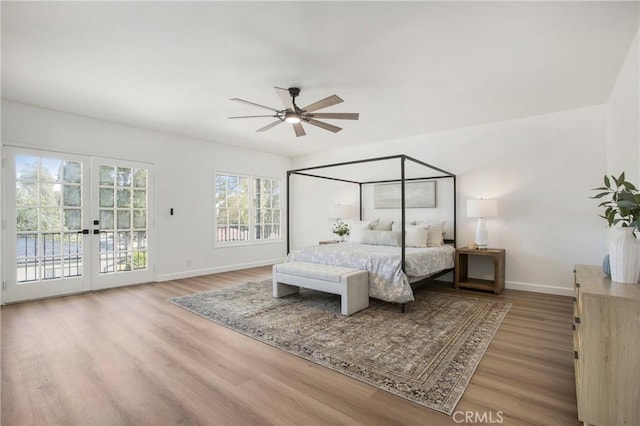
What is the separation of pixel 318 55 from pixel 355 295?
8.34 feet

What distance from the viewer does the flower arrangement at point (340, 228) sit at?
6211 millimetres

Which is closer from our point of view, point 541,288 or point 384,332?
point 384,332

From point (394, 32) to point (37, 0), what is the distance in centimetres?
255

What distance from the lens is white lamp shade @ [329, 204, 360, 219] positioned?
615 centimetres

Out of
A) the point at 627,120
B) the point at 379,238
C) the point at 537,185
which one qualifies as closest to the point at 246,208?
the point at 379,238

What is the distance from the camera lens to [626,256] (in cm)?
181

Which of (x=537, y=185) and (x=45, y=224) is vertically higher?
(x=537, y=185)

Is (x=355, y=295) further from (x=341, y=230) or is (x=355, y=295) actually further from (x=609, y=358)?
(x=341, y=230)

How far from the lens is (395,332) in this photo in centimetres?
295

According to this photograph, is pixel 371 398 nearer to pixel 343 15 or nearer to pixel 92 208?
pixel 343 15

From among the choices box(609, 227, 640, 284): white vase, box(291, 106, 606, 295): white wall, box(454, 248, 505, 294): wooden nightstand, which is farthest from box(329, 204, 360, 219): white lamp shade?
box(609, 227, 640, 284): white vase

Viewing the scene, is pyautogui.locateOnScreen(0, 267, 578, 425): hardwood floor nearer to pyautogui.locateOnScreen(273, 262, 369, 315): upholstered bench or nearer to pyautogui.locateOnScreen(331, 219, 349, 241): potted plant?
pyautogui.locateOnScreen(273, 262, 369, 315): upholstered bench

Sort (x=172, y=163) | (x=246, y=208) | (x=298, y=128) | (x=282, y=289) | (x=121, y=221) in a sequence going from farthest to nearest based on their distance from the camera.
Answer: (x=246, y=208)
(x=172, y=163)
(x=121, y=221)
(x=282, y=289)
(x=298, y=128)

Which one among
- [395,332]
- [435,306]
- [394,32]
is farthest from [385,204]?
[394,32]
